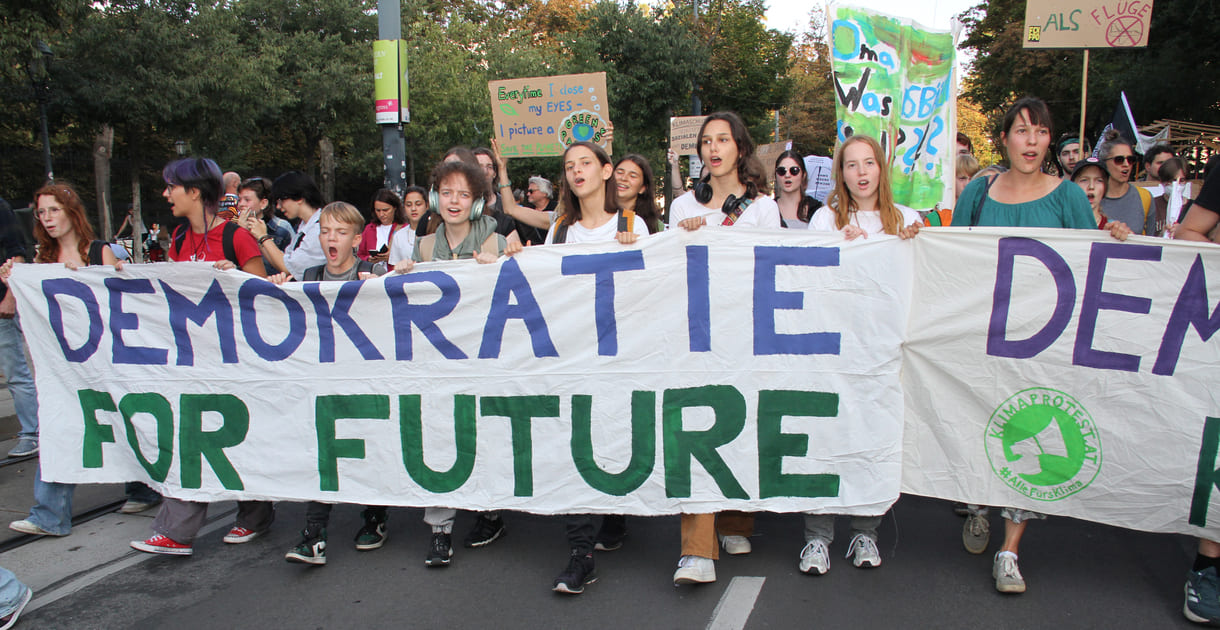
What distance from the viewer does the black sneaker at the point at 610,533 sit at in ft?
12.9

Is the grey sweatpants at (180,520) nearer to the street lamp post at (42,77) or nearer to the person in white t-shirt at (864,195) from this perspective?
the person in white t-shirt at (864,195)

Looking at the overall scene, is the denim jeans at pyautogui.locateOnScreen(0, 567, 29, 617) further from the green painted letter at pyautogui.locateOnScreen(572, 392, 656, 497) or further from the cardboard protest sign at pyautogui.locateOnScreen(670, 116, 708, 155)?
the cardboard protest sign at pyautogui.locateOnScreen(670, 116, 708, 155)

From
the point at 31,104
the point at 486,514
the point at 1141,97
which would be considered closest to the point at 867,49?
the point at 486,514

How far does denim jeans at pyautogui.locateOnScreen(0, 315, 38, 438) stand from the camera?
5.01 m

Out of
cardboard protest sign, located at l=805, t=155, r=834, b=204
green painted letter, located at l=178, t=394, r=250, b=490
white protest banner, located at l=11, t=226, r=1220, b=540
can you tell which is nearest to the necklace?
white protest banner, located at l=11, t=226, r=1220, b=540

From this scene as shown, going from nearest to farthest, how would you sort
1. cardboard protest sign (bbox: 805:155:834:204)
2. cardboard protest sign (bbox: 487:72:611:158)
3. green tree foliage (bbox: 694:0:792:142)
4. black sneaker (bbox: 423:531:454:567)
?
black sneaker (bbox: 423:531:454:567) < cardboard protest sign (bbox: 805:155:834:204) < cardboard protest sign (bbox: 487:72:611:158) < green tree foliage (bbox: 694:0:792:142)

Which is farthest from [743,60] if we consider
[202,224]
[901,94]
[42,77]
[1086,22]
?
[202,224]

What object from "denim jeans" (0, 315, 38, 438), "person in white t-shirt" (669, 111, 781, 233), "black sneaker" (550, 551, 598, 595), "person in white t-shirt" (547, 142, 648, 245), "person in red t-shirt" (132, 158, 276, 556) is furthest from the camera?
"denim jeans" (0, 315, 38, 438)

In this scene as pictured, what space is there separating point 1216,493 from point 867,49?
11.1ft

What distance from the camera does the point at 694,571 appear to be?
3369 millimetres

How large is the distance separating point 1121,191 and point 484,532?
4462 millimetres

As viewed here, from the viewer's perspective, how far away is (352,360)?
3.87 metres

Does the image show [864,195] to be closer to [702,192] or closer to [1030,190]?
[1030,190]

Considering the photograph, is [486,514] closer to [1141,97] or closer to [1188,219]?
[1188,219]
